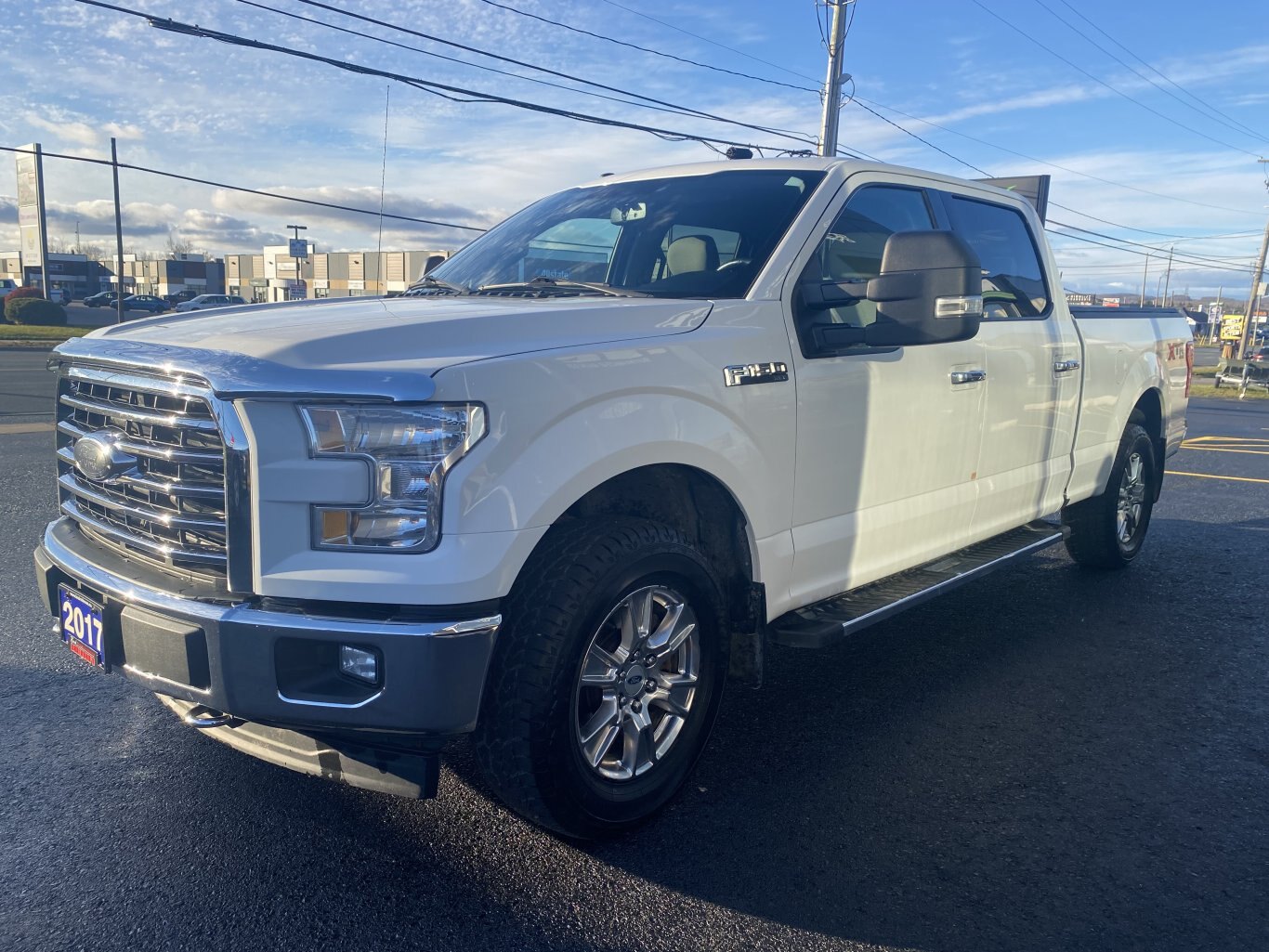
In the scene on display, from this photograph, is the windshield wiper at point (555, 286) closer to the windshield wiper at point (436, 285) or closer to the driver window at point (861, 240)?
the windshield wiper at point (436, 285)

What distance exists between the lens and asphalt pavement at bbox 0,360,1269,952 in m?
2.53

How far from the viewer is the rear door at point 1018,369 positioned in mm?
4500

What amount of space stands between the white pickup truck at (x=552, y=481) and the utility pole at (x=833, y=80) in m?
15.5

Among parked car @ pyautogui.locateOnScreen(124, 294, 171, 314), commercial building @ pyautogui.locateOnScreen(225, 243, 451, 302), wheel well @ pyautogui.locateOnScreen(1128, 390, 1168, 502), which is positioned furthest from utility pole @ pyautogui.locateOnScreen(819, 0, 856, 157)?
parked car @ pyautogui.locateOnScreen(124, 294, 171, 314)

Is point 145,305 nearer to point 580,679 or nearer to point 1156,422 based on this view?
point 1156,422

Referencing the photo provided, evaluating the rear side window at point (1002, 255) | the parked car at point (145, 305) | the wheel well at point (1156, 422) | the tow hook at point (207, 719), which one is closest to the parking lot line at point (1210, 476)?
the wheel well at point (1156, 422)

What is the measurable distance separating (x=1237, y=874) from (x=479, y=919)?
213 cm

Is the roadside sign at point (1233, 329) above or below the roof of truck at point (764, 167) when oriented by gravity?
below

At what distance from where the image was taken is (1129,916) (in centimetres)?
262


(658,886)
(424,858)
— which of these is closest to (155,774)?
(424,858)

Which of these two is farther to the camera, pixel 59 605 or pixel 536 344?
pixel 59 605

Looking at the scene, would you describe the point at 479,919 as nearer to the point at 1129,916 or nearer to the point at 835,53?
the point at 1129,916

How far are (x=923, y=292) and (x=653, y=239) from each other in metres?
1.15

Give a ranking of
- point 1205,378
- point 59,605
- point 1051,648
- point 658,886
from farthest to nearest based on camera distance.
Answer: point 1205,378 < point 1051,648 < point 59,605 < point 658,886
